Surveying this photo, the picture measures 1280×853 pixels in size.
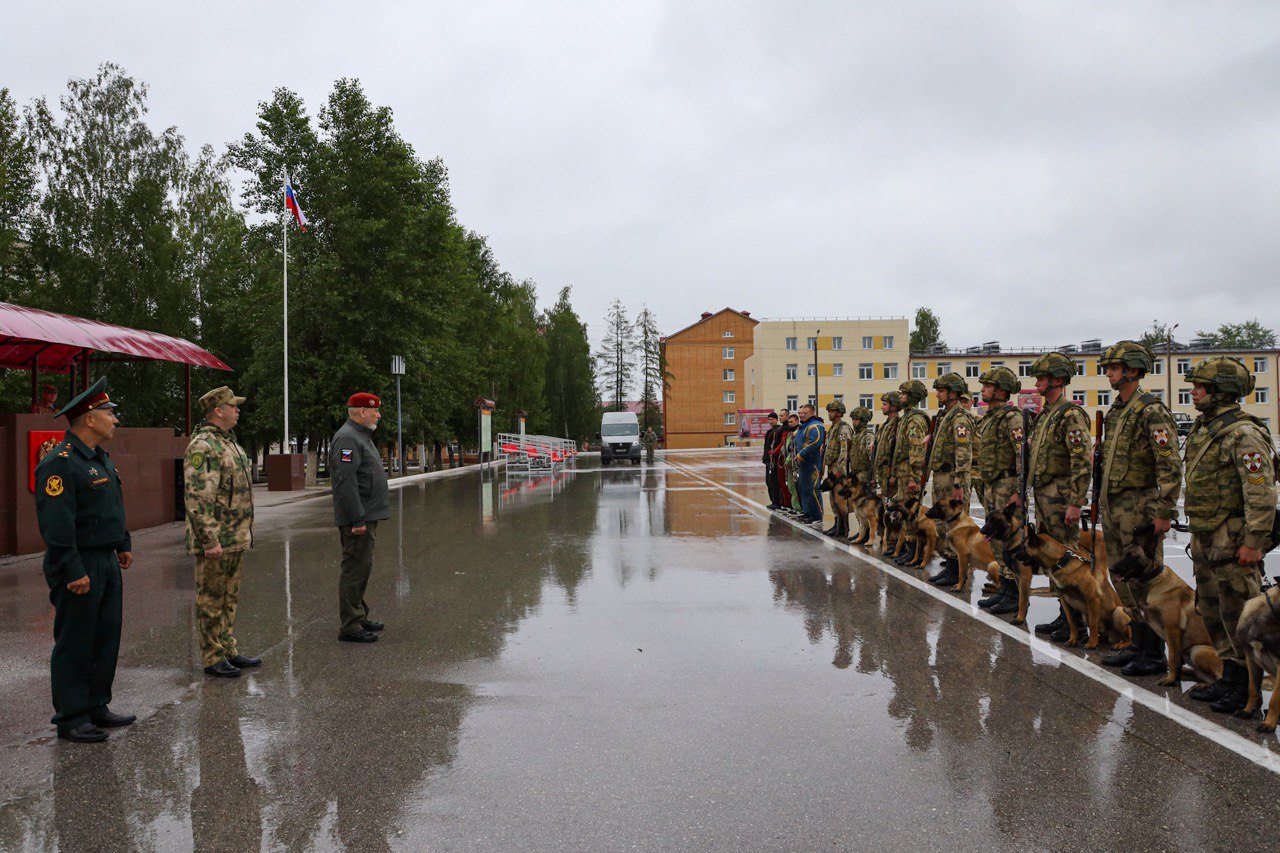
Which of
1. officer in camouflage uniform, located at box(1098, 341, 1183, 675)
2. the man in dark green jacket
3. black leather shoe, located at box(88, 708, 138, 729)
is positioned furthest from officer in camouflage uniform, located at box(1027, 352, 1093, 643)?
black leather shoe, located at box(88, 708, 138, 729)

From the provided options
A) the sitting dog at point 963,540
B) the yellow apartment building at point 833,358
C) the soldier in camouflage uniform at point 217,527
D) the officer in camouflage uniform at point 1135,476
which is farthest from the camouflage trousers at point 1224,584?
the yellow apartment building at point 833,358

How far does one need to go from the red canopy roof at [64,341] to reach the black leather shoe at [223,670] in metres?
7.22

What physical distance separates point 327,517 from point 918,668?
14.3 m

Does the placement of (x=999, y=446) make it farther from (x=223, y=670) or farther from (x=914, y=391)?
(x=223, y=670)

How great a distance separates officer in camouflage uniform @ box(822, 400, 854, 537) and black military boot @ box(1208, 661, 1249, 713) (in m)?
7.32

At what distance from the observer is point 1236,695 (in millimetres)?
4703

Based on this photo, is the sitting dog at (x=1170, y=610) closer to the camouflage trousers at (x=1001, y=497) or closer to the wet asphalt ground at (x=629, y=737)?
the wet asphalt ground at (x=629, y=737)

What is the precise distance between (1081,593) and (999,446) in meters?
1.78

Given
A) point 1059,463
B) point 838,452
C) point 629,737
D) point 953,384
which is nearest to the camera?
point 629,737

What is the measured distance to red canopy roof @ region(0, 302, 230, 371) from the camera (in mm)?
11225

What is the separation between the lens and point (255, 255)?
1431 inches

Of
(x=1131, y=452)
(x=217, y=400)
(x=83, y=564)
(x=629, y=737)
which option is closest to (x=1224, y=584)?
(x=1131, y=452)

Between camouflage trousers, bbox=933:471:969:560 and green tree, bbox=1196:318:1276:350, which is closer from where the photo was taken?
camouflage trousers, bbox=933:471:969:560

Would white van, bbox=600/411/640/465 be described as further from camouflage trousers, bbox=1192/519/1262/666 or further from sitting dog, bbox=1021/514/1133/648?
camouflage trousers, bbox=1192/519/1262/666
